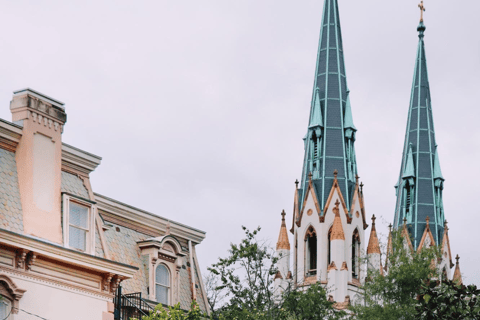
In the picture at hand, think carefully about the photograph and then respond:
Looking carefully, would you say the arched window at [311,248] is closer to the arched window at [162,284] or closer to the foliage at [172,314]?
the arched window at [162,284]

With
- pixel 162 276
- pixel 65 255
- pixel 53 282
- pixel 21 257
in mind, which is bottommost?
pixel 53 282

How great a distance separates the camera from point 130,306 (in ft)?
93.3

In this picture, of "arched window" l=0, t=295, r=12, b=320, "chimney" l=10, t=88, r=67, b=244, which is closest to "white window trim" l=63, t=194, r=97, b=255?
"chimney" l=10, t=88, r=67, b=244

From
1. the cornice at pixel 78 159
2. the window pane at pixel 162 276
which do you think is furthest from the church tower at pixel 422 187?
the cornice at pixel 78 159

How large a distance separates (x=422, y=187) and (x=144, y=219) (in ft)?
205

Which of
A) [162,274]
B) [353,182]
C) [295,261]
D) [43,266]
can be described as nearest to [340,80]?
[353,182]

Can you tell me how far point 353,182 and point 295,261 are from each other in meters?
7.28

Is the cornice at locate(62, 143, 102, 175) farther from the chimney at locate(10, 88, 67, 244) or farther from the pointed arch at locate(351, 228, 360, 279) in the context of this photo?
the pointed arch at locate(351, 228, 360, 279)

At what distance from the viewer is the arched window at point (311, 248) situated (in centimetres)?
8050

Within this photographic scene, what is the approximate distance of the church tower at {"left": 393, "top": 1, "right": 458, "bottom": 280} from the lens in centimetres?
8944

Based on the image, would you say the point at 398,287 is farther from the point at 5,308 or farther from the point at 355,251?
the point at 355,251

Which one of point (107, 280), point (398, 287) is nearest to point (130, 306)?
point (107, 280)

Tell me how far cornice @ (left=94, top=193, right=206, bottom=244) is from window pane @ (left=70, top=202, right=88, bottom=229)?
1614 millimetres

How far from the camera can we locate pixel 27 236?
80.4ft
